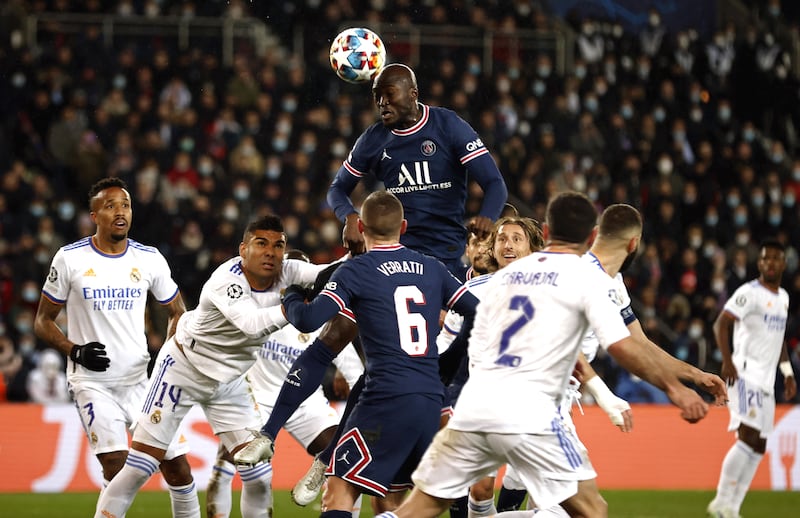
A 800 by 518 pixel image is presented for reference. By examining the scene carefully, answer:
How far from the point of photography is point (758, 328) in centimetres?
1226

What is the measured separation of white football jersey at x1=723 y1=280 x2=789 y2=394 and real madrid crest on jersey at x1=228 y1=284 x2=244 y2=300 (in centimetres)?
610

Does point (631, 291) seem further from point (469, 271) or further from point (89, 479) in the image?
point (469, 271)

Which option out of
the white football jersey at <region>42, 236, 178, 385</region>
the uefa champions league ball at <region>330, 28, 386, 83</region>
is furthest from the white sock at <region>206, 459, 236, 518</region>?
the uefa champions league ball at <region>330, 28, 386, 83</region>

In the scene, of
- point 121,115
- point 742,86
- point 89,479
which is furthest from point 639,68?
point 89,479

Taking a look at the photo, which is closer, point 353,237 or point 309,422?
point 353,237

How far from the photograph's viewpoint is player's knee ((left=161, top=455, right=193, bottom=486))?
8.52 m

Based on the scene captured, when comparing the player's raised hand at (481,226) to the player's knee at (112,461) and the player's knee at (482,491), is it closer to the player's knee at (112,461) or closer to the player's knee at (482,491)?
the player's knee at (482,491)

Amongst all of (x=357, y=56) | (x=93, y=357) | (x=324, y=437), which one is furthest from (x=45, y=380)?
(x=357, y=56)

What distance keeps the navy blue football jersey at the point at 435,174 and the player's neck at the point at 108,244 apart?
1.84 m

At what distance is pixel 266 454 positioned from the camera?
21.4 feet

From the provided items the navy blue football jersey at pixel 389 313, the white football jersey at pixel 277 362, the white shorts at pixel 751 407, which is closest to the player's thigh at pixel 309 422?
the white football jersey at pixel 277 362

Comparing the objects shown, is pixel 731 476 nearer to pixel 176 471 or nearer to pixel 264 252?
pixel 176 471

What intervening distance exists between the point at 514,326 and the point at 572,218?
1.96 ft

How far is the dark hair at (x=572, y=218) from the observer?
233 inches
